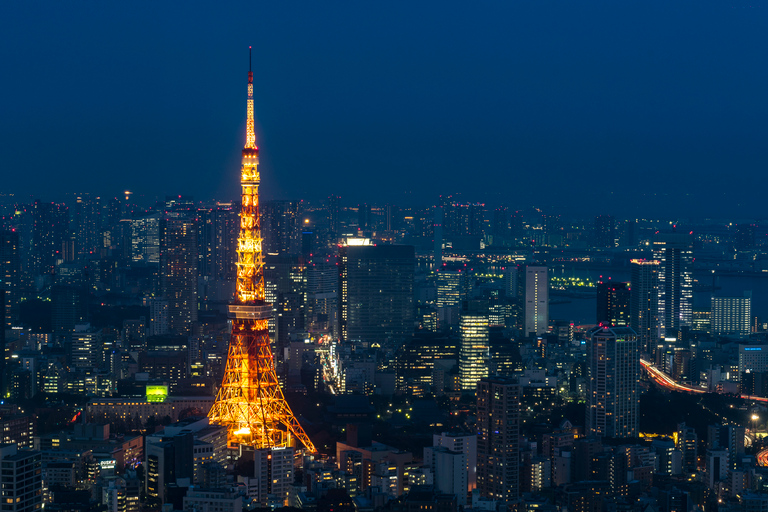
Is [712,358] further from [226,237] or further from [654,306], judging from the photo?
[226,237]

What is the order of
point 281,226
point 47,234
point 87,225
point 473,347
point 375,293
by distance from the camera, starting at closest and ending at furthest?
point 473,347 < point 375,293 < point 47,234 < point 281,226 < point 87,225

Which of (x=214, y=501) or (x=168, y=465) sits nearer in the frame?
(x=214, y=501)

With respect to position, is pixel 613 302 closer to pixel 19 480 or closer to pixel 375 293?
pixel 375 293

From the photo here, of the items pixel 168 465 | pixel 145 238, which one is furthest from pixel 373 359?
pixel 145 238

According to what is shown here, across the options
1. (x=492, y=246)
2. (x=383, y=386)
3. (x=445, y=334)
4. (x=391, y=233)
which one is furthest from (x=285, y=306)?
(x=492, y=246)

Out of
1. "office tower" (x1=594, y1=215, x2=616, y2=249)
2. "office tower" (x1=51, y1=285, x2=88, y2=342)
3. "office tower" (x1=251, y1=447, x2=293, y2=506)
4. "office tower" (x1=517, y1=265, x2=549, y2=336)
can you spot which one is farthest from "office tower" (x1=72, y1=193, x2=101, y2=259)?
"office tower" (x1=251, y1=447, x2=293, y2=506)
